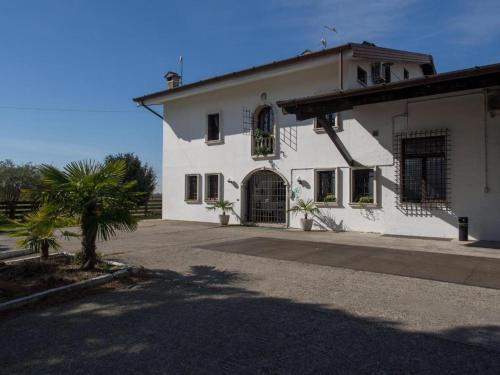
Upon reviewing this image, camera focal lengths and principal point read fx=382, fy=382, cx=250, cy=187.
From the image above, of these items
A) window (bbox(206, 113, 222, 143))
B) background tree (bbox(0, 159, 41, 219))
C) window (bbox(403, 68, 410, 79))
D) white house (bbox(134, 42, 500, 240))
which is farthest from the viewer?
background tree (bbox(0, 159, 41, 219))

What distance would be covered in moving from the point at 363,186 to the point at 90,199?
994cm

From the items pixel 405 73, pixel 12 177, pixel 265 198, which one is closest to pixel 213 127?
pixel 265 198

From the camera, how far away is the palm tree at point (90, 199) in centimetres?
617

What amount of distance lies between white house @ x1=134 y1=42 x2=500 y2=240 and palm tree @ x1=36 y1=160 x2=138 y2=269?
7.37 m

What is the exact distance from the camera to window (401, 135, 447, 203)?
39.4 ft

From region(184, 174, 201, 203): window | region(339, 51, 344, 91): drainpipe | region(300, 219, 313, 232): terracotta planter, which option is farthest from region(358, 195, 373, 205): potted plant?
region(184, 174, 201, 203): window

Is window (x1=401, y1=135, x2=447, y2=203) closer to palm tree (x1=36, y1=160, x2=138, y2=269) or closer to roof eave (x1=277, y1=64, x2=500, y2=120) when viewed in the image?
roof eave (x1=277, y1=64, x2=500, y2=120)

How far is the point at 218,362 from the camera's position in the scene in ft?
10.6

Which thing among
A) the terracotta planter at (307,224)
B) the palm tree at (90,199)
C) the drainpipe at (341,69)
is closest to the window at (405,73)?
the drainpipe at (341,69)

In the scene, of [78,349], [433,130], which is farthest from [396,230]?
[78,349]

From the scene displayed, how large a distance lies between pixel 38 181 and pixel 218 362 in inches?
190

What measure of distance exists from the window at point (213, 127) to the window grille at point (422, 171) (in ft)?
27.8

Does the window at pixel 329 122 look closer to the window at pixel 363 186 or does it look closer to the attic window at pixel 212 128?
the window at pixel 363 186

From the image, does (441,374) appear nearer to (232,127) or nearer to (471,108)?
(471,108)
